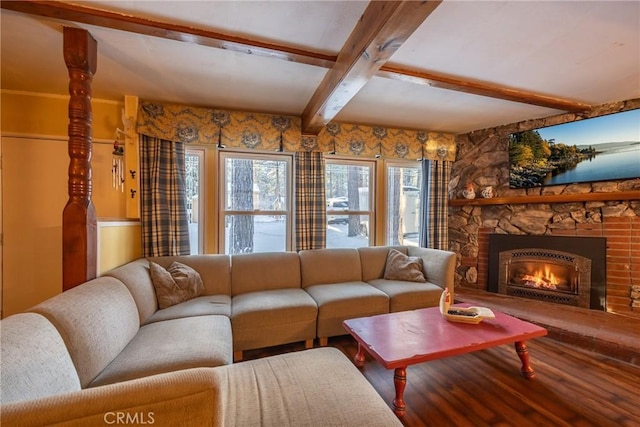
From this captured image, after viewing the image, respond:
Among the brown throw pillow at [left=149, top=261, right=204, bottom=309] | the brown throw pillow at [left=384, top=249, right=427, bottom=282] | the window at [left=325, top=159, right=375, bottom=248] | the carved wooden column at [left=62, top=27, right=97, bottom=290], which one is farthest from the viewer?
the window at [left=325, top=159, right=375, bottom=248]

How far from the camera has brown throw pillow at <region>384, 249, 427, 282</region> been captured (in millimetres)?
2924

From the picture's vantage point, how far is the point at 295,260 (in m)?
2.85

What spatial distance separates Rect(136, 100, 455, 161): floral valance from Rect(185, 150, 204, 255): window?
29 centimetres

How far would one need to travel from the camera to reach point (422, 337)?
5.63 ft

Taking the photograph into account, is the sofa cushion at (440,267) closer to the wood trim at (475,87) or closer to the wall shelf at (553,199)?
the wall shelf at (553,199)

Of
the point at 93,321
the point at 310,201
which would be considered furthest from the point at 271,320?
the point at 310,201

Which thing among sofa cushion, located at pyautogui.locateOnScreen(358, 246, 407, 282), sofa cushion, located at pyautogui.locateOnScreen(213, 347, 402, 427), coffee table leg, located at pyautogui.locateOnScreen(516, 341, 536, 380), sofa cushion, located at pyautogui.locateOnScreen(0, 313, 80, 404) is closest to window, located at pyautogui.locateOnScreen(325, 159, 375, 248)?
sofa cushion, located at pyautogui.locateOnScreen(358, 246, 407, 282)

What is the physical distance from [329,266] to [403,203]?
62.3 inches

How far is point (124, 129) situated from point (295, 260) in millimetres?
2180

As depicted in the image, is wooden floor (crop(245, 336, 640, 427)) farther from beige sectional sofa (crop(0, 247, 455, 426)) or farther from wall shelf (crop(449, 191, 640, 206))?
wall shelf (crop(449, 191, 640, 206))

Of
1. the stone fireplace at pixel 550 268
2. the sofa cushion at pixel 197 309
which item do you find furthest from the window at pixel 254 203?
the stone fireplace at pixel 550 268

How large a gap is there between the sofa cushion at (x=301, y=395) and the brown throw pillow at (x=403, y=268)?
175cm

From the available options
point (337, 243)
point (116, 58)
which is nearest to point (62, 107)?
point (116, 58)

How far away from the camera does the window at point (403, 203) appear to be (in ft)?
12.2
